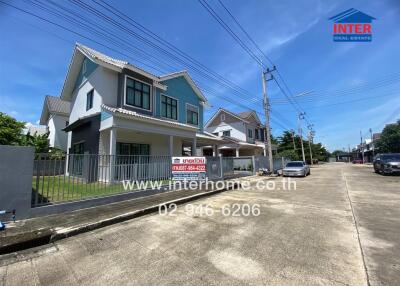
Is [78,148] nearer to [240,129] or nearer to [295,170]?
[295,170]

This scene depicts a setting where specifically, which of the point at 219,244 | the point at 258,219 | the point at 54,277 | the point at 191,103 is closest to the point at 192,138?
the point at 191,103

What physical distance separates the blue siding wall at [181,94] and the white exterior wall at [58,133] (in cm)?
1368

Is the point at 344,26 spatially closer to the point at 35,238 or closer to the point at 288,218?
the point at 288,218

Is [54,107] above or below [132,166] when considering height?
above

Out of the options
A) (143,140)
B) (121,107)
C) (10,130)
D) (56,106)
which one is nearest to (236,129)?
(143,140)

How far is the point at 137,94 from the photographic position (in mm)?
14297

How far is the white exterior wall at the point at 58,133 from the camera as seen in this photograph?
22.5m

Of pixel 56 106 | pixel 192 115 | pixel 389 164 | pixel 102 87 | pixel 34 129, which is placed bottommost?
pixel 389 164

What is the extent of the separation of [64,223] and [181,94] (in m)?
14.5

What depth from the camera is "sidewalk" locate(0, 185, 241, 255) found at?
429 centimetres

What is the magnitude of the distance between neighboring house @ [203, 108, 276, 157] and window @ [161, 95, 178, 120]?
12.5 metres

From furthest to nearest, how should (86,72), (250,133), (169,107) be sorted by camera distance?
(250,133) < (169,107) < (86,72)

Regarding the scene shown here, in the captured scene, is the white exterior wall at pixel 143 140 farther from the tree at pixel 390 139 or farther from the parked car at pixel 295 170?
the tree at pixel 390 139

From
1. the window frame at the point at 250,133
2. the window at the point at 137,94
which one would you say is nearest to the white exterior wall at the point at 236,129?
the window frame at the point at 250,133
